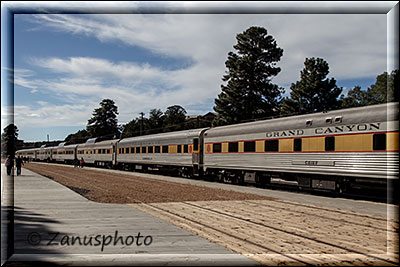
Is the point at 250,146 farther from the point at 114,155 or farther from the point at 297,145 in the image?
the point at 114,155

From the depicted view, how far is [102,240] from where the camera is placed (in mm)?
7305

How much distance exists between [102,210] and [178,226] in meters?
3.17

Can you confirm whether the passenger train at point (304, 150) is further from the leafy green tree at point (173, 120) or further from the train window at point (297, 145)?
the leafy green tree at point (173, 120)

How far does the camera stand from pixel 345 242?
25.1 feet

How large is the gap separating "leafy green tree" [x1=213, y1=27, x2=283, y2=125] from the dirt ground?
1803 centimetres

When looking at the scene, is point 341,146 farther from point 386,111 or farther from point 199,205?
point 199,205

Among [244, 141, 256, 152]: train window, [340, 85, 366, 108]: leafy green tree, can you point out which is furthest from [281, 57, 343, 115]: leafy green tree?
[244, 141, 256, 152]: train window

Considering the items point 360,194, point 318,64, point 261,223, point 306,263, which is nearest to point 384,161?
point 360,194

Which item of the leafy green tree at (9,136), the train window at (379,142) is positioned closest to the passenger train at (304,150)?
the train window at (379,142)

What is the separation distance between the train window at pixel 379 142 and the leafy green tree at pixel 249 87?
50.9 ft

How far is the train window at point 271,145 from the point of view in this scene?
62.6 feet

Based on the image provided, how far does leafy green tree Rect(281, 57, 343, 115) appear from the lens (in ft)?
111

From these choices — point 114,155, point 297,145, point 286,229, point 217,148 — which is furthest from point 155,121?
point 286,229

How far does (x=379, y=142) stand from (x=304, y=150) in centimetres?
408
